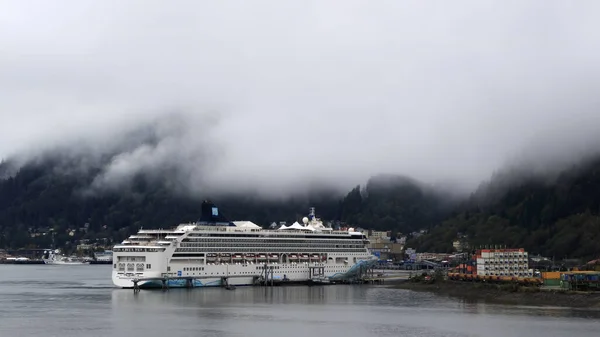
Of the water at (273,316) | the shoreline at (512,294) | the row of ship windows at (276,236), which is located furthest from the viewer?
the row of ship windows at (276,236)

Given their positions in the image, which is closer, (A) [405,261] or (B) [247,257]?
(B) [247,257]

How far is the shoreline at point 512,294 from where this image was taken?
72.7m

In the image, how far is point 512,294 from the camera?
80562 mm

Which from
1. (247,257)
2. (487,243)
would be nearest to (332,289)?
(247,257)

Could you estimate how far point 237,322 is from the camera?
61312mm

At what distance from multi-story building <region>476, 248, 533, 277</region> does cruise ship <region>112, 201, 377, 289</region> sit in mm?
17655

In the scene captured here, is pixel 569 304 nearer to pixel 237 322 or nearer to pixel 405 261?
pixel 237 322

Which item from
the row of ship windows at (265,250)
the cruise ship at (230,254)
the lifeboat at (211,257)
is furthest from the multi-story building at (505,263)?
the lifeboat at (211,257)

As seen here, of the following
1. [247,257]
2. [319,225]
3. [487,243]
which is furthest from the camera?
[487,243]

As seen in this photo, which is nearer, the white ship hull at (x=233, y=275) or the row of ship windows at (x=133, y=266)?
the white ship hull at (x=233, y=275)

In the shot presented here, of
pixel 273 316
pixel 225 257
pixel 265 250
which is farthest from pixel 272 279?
pixel 273 316

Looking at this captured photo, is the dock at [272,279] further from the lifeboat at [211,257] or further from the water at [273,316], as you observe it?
the water at [273,316]

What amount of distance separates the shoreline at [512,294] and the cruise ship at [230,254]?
42.2 feet

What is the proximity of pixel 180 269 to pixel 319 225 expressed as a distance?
25318 mm
